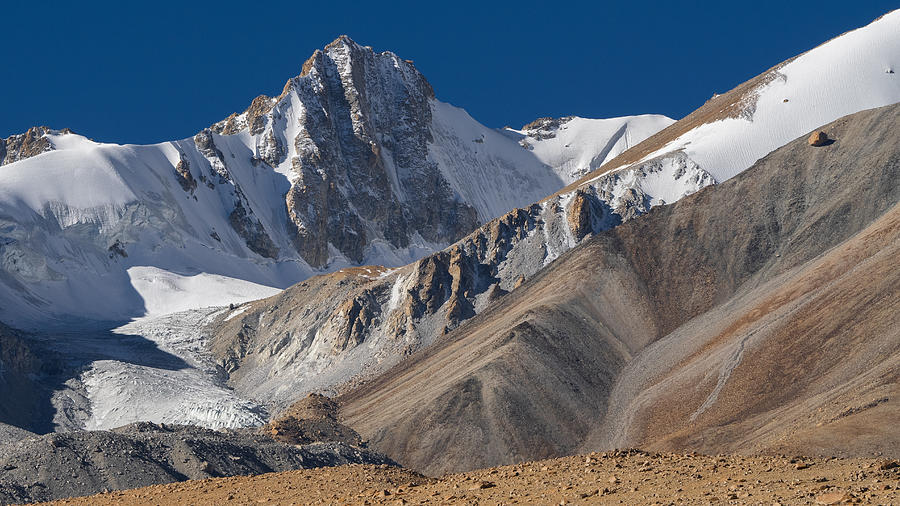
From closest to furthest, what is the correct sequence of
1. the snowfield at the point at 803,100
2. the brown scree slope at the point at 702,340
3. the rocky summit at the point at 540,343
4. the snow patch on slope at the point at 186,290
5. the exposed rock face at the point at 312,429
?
1. the rocky summit at the point at 540,343
2. the brown scree slope at the point at 702,340
3. the exposed rock face at the point at 312,429
4. the snowfield at the point at 803,100
5. the snow patch on slope at the point at 186,290

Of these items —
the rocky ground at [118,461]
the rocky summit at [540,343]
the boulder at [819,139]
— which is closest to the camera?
the rocky summit at [540,343]

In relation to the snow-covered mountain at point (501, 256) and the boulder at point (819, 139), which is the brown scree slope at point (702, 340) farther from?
the snow-covered mountain at point (501, 256)

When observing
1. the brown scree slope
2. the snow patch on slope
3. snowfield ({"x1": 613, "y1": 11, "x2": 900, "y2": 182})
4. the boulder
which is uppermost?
the snow patch on slope

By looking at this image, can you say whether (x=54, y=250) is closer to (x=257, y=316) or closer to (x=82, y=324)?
(x=82, y=324)

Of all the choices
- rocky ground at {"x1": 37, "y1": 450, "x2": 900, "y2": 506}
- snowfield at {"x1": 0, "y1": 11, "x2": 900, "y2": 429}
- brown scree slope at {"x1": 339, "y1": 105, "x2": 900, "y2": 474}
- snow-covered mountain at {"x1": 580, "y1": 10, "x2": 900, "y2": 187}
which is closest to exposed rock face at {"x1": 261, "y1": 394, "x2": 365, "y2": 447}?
brown scree slope at {"x1": 339, "y1": 105, "x2": 900, "y2": 474}

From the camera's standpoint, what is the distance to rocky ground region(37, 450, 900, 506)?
76.0 feet

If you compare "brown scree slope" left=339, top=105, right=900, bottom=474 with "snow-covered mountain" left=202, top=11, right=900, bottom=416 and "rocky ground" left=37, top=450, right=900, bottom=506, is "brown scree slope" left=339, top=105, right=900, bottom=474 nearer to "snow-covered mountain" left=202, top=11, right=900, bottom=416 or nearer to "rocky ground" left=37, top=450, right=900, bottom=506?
"snow-covered mountain" left=202, top=11, right=900, bottom=416

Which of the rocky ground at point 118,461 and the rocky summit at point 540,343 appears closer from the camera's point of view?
the rocky summit at point 540,343

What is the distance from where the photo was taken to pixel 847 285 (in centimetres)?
7319

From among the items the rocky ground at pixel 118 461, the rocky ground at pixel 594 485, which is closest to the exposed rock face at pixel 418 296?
the rocky ground at pixel 118 461

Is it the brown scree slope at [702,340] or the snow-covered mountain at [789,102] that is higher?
the snow-covered mountain at [789,102]

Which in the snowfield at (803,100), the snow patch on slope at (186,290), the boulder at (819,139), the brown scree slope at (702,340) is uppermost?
the snow patch on slope at (186,290)

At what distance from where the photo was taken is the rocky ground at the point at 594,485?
23156 millimetres

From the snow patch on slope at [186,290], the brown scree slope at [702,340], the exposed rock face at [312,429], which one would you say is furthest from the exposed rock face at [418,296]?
the snow patch on slope at [186,290]
